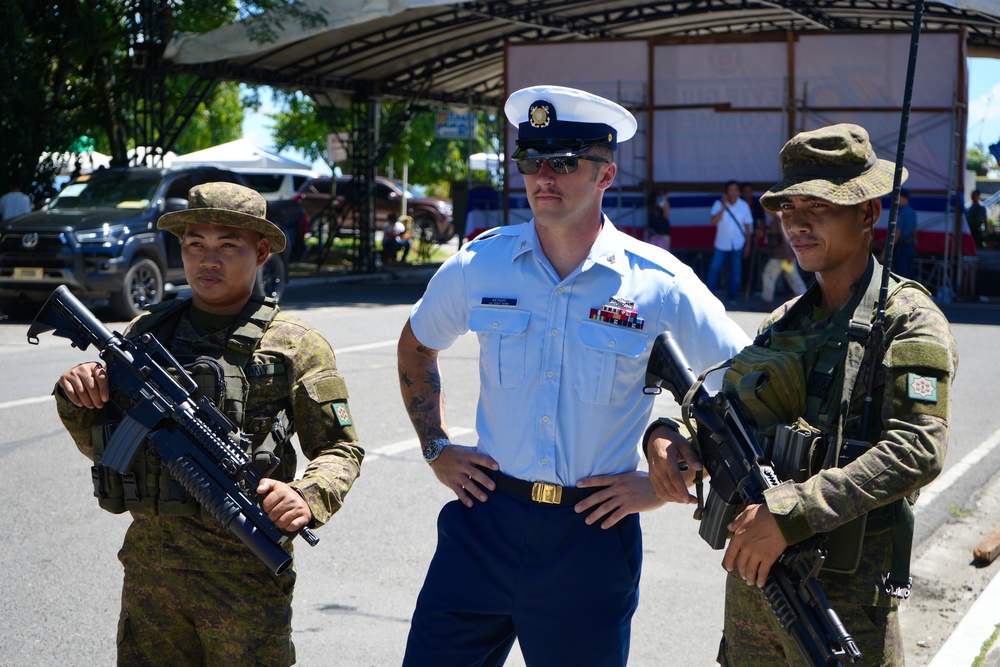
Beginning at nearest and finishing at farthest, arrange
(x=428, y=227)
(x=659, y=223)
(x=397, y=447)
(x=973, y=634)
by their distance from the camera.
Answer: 1. (x=973, y=634)
2. (x=397, y=447)
3. (x=659, y=223)
4. (x=428, y=227)

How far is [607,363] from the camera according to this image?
2.84m

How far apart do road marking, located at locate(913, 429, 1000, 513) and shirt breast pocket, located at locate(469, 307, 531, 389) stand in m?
4.04

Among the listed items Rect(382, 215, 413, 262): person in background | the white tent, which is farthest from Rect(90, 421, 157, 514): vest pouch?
the white tent

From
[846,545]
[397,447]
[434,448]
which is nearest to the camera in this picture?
[846,545]

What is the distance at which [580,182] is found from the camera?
2893 millimetres

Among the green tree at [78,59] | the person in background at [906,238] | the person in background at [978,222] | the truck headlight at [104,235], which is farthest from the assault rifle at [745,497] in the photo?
the person in background at [978,222]

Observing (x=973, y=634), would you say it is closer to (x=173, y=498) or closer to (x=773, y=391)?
(x=773, y=391)

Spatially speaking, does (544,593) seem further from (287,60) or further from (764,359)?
(287,60)

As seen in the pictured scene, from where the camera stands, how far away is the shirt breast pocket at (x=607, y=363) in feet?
9.32

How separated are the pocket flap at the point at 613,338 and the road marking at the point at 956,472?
12.9 feet

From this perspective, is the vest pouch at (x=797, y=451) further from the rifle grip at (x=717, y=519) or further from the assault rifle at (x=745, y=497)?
the rifle grip at (x=717, y=519)

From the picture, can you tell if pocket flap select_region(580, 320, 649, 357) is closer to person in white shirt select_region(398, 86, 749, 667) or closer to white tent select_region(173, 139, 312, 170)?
person in white shirt select_region(398, 86, 749, 667)

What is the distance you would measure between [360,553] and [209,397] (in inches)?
109

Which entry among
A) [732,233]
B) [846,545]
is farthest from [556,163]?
[732,233]
